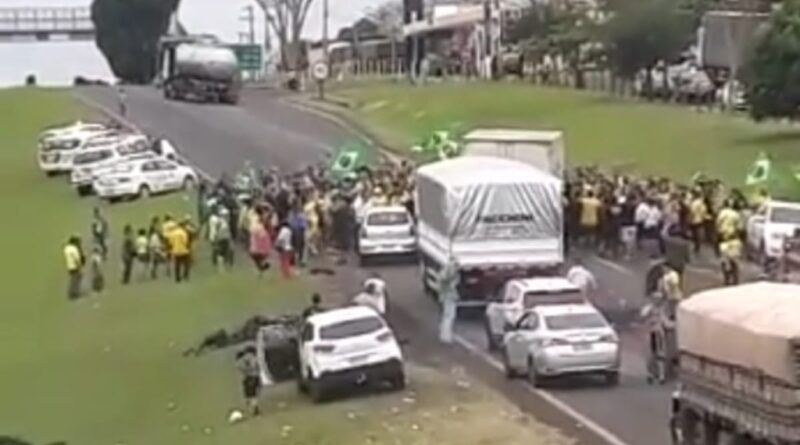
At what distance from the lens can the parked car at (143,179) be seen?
2908 inches

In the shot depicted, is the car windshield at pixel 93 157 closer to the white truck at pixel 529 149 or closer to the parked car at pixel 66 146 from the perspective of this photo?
the parked car at pixel 66 146

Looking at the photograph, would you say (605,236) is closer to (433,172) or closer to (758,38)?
(433,172)

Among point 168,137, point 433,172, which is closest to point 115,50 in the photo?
point 168,137

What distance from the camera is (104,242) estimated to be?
194 ft

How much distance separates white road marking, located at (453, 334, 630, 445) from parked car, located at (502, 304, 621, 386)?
419 mm

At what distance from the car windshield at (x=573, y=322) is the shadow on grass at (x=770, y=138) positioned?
3692cm

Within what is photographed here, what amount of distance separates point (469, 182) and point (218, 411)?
437 inches

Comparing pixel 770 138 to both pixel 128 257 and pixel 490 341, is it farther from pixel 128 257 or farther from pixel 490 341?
pixel 490 341

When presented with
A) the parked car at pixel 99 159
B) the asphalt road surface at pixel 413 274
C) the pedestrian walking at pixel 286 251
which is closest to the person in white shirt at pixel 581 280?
the asphalt road surface at pixel 413 274

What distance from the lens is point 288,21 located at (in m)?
160

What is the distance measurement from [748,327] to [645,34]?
2897 inches

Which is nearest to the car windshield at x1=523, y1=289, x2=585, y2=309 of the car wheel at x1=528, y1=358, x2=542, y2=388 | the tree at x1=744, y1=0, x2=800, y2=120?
the car wheel at x1=528, y1=358, x2=542, y2=388

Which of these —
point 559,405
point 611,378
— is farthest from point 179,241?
point 559,405

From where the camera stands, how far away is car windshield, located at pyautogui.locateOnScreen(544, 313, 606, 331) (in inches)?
1398
